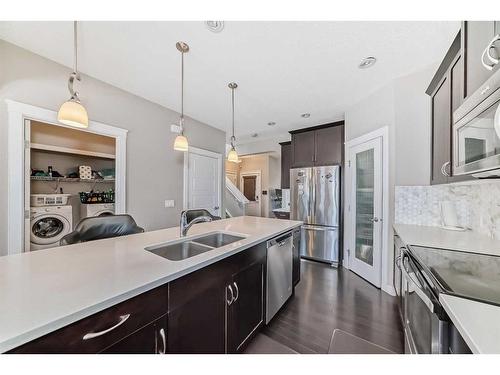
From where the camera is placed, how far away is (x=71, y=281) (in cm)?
82

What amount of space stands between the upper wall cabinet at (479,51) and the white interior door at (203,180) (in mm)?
3434

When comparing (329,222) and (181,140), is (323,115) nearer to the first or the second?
(329,222)

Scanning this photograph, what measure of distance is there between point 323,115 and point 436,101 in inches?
70.0

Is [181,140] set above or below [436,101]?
below

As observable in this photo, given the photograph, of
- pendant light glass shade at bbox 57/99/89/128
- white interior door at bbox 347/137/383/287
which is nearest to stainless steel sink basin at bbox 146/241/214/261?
pendant light glass shade at bbox 57/99/89/128

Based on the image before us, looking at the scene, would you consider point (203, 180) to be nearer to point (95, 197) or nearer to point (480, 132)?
point (95, 197)

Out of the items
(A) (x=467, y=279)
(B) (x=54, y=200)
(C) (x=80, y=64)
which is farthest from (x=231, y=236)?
(B) (x=54, y=200)

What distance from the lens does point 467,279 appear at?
0.97m

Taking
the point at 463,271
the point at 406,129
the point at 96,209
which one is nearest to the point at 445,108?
the point at 406,129

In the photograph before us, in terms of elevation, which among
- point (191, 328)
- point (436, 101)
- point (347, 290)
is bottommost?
point (347, 290)

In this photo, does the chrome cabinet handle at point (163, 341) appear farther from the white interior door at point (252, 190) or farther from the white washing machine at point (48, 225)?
the white interior door at point (252, 190)

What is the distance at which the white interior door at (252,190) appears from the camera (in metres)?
8.23

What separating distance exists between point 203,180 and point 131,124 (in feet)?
5.09

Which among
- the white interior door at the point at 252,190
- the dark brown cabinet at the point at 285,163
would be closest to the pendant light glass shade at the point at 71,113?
the dark brown cabinet at the point at 285,163
